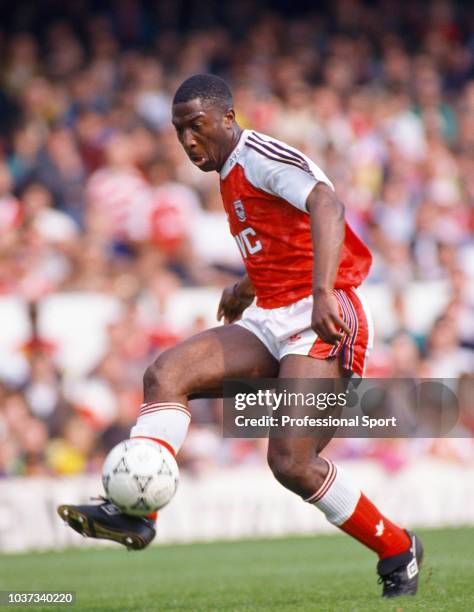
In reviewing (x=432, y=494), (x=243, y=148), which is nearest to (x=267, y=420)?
(x=243, y=148)

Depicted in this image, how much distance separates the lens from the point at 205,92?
236 inches

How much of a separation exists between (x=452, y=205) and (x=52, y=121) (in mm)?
4893

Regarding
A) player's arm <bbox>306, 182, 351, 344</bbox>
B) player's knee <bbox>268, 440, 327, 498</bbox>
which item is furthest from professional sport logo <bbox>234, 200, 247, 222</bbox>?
player's knee <bbox>268, 440, 327, 498</bbox>

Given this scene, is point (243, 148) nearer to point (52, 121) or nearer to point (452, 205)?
point (52, 121)

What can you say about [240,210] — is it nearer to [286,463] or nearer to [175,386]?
[175,386]

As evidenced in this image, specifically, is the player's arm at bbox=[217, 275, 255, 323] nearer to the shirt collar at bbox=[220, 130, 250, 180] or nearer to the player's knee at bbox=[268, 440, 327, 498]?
the shirt collar at bbox=[220, 130, 250, 180]

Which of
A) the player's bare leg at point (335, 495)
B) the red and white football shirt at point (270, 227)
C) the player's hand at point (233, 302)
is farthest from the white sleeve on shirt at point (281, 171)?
the player's hand at point (233, 302)

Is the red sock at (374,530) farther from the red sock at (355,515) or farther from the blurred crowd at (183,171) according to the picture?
the blurred crowd at (183,171)

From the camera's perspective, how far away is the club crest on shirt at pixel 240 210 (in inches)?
241

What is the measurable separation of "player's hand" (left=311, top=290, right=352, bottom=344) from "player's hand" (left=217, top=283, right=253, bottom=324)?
1390 millimetres

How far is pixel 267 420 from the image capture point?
703cm

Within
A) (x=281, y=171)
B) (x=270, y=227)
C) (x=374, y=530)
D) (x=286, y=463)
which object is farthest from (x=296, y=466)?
(x=281, y=171)

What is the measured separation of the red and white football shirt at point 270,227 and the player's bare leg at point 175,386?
11.1 inches

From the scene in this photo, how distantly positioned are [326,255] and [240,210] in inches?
28.1
